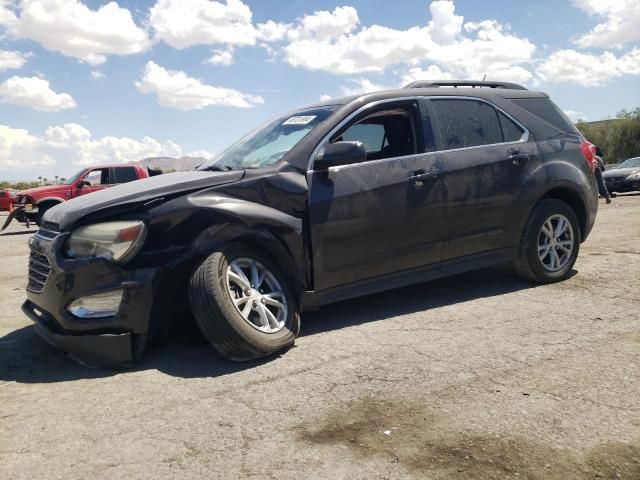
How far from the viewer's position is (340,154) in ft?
12.9

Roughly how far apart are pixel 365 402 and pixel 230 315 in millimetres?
1004

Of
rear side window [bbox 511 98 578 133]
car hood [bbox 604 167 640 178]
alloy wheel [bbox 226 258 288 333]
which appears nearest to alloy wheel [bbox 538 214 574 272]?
rear side window [bbox 511 98 578 133]

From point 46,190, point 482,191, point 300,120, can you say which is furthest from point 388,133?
point 46,190

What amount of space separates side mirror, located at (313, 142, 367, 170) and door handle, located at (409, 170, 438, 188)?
1.83ft

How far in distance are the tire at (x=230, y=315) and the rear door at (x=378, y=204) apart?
0.53 meters

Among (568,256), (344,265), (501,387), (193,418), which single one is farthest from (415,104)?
(193,418)

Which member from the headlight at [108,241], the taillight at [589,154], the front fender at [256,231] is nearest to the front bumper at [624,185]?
the taillight at [589,154]

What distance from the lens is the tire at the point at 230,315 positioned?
336 cm

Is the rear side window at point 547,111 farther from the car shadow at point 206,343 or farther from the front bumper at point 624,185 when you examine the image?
the front bumper at point 624,185

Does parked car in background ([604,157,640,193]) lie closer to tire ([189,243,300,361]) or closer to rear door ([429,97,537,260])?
rear door ([429,97,537,260])

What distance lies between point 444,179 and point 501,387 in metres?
2.01

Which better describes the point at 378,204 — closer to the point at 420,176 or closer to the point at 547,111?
the point at 420,176

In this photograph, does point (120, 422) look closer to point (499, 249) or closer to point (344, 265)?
point (344, 265)

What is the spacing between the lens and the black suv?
134 inches
